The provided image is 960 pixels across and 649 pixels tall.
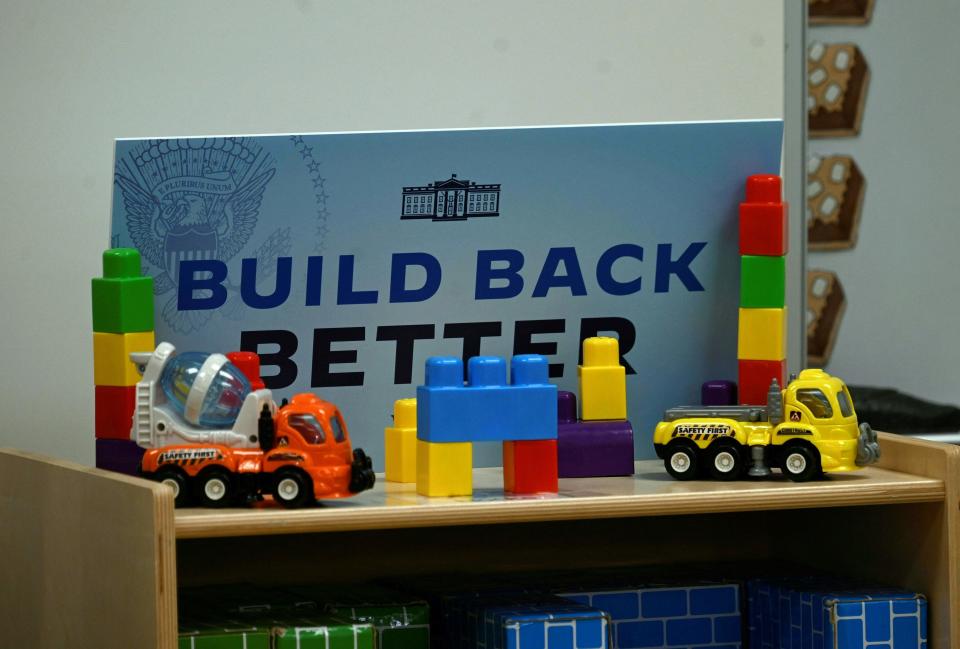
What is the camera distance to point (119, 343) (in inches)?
58.9

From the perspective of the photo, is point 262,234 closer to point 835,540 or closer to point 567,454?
point 567,454

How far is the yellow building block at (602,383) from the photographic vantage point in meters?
1.60

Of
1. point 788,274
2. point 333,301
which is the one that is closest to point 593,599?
point 333,301

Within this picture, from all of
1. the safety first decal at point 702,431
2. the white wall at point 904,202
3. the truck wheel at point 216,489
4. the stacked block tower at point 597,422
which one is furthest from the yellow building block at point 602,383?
the white wall at point 904,202

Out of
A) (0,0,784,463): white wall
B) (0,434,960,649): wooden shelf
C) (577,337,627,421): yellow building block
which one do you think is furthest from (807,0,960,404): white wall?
(577,337,627,421): yellow building block

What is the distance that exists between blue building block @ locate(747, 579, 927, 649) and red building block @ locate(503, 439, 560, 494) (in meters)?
0.29

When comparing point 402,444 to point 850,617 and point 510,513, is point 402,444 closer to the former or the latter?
point 510,513

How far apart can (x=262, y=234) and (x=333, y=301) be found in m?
0.11

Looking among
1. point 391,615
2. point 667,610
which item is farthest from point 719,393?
point 391,615

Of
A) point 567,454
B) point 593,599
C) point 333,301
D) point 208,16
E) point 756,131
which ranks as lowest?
point 593,599

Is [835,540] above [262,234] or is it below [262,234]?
below

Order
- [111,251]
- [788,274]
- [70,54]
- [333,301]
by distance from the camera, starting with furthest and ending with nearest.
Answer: [788,274] → [70,54] → [333,301] → [111,251]

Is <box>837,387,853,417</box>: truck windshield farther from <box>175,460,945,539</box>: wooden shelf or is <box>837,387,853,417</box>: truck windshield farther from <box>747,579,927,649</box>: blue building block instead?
<box>747,579,927,649</box>: blue building block

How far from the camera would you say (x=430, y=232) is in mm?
1637
